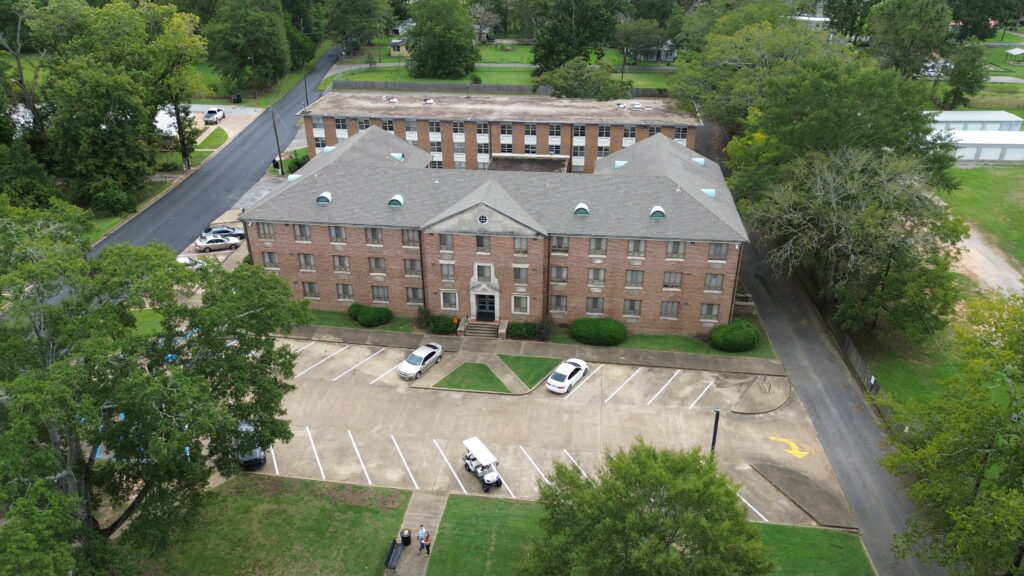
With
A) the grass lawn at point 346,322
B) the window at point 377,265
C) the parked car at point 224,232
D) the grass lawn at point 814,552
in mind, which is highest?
the window at point 377,265

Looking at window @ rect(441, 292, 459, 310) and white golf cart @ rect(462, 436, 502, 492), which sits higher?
window @ rect(441, 292, 459, 310)

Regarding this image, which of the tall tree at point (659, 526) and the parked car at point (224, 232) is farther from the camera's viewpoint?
the parked car at point (224, 232)

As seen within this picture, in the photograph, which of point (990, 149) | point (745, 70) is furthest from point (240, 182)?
point (990, 149)

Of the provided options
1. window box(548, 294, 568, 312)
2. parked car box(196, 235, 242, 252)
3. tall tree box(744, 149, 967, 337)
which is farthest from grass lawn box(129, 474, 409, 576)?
tall tree box(744, 149, 967, 337)

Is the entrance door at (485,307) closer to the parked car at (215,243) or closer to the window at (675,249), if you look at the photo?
the window at (675,249)

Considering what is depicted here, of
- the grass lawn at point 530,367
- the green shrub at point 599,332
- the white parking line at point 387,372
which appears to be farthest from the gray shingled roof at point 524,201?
the white parking line at point 387,372

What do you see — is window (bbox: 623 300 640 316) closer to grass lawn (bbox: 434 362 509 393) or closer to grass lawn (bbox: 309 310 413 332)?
grass lawn (bbox: 434 362 509 393)

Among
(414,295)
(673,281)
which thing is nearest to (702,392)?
(673,281)
